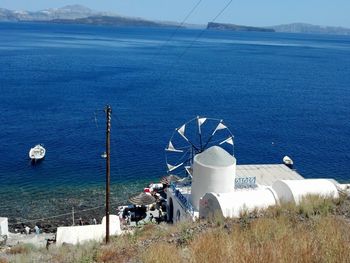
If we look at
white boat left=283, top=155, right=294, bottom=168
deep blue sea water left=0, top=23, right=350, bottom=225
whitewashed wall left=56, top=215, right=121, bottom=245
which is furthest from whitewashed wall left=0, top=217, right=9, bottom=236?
white boat left=283, top=155, right=294, bottom=168

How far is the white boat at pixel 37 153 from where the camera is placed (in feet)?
134

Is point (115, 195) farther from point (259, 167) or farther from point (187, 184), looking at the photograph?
point (259, 167)

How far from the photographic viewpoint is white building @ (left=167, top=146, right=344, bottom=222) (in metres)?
20.2

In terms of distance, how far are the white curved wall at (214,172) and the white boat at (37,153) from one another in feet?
75.5

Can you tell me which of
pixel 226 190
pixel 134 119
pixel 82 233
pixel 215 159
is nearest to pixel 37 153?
pixel 134 119

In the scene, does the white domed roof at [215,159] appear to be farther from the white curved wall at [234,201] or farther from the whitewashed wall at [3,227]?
the whitewashed wall at [3,227]

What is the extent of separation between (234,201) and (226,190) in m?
3.31

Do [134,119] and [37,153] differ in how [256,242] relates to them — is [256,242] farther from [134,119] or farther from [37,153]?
[134,119]

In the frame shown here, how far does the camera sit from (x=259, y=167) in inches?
1196

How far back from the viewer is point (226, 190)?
2334 centimetres

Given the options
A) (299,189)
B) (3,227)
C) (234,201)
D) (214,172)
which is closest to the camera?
(234,201)

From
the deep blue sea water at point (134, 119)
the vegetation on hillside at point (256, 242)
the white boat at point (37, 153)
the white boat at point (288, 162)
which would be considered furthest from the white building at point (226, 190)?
the white boat at point (37, 153)

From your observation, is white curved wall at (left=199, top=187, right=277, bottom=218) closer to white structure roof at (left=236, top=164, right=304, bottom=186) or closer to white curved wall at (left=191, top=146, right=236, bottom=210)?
white curved wall at (left=191, top=146, right=236, bottom=210)

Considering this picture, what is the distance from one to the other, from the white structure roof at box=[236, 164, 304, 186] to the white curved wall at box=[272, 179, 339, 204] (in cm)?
551
